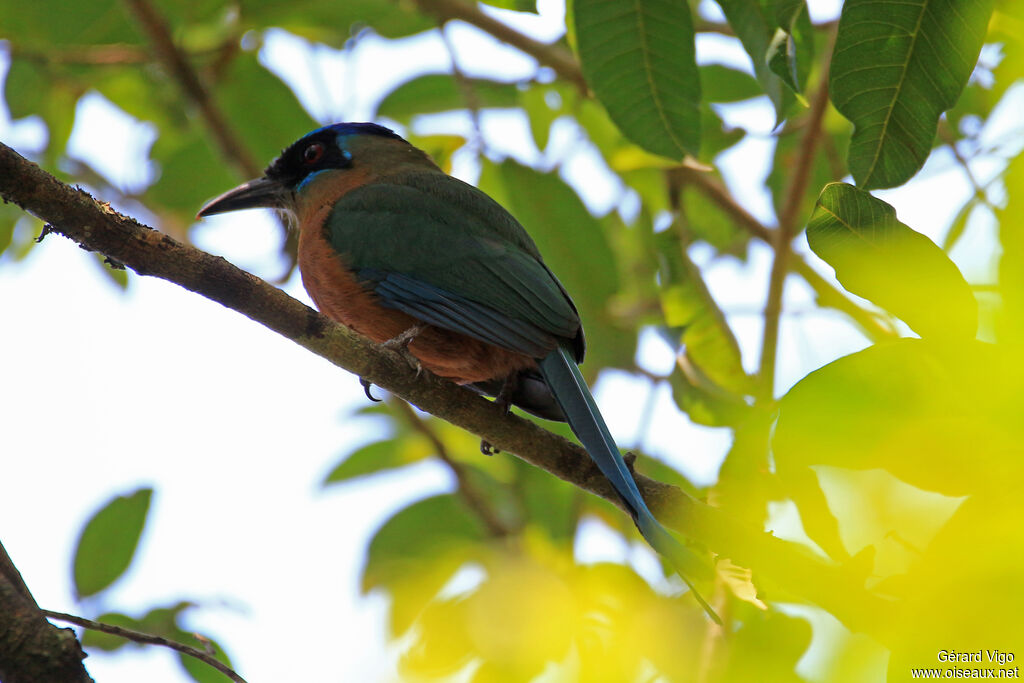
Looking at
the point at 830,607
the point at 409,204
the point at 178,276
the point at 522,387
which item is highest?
the point at 409,204

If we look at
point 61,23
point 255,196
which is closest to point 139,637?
point 255,196

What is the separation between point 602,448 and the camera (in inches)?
102

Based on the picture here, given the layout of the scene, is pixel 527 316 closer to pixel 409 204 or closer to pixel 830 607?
pixel 409 204

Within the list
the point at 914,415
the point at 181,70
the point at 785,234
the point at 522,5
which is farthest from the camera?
the point at 181,70

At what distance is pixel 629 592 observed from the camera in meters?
1.99

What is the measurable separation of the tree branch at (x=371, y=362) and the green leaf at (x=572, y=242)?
146 centimetres

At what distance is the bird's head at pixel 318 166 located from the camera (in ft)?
13.9

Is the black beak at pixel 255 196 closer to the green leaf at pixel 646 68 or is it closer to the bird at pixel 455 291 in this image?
the bird at pixel 455 291

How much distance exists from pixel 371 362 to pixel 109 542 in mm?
1284

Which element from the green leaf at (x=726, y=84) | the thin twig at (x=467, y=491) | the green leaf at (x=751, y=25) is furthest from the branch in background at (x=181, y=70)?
the green leaf at (x=751, y=25)

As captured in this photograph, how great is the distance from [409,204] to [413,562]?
157 cm

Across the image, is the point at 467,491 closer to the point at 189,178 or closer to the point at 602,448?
the point at 602,448

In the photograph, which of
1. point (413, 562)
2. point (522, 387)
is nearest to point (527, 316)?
point (522, 387)

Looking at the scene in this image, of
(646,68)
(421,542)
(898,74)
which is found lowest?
(421,542)
